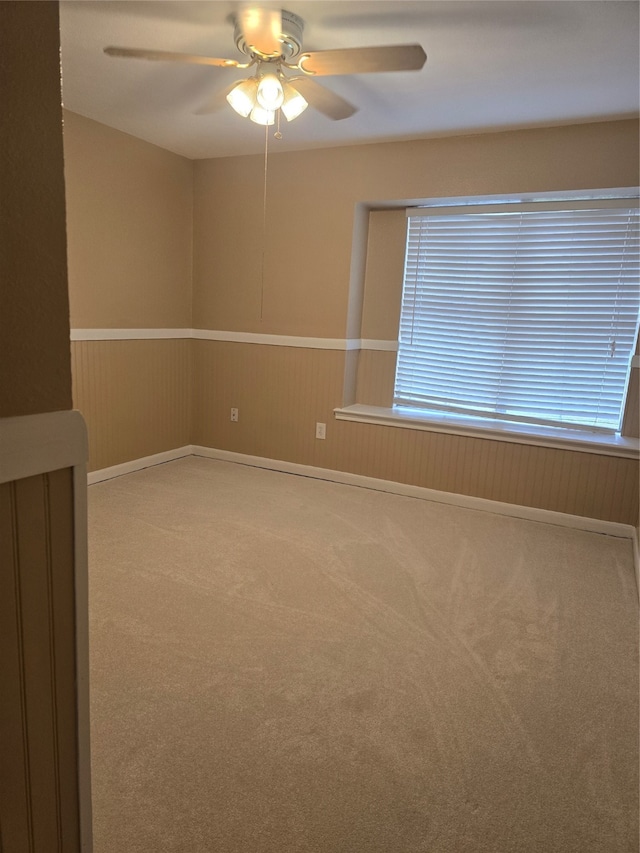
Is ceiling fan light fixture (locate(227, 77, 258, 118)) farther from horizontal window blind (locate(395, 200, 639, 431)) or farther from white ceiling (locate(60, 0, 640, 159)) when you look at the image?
horizontal window blind (locate(395, 200, 639, 431))

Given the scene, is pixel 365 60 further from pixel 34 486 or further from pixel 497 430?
pixel 497 430

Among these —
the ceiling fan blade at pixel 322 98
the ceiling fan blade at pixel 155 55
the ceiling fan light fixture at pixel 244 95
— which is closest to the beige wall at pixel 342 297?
the ceiling fan blade at pixel 322 98

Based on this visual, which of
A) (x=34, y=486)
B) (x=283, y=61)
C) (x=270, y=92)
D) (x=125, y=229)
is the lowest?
(x=34, y=486)

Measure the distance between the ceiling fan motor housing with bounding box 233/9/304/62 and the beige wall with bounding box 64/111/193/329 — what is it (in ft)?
4.40

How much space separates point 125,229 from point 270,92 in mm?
1872

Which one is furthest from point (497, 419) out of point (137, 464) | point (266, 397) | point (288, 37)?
point (137, 464)

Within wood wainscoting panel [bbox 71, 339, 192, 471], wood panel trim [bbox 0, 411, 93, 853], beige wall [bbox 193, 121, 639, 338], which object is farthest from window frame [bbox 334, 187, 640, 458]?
wood panel trim [bbox 0, 411, 93, 853]

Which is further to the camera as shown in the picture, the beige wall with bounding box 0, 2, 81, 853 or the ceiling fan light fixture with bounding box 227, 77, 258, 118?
the ceiling fan light fixture with bounding box 227, 77, 258, 118

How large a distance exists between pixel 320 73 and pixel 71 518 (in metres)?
1.95

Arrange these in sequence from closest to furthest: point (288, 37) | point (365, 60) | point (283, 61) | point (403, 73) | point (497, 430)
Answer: point (365, 60), point (288, 37), point (283, 61), point (403, 73), point (497, 430)

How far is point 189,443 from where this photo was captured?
446cm

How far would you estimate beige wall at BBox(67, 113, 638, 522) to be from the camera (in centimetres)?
309

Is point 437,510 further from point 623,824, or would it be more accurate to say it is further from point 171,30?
point 171,30

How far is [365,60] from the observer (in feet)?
6.12
